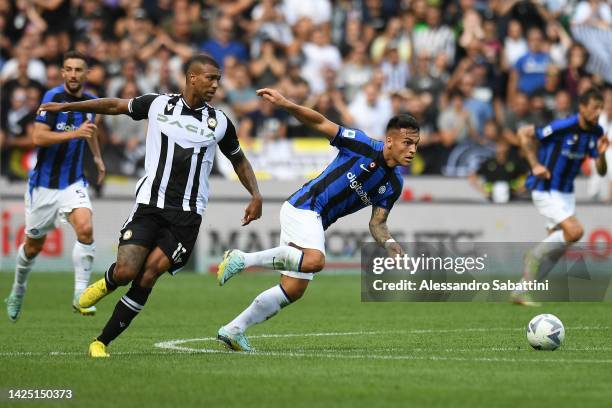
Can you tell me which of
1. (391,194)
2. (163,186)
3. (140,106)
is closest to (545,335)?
(391,194)

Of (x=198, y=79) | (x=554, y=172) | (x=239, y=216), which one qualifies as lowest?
(x=239, y=216)

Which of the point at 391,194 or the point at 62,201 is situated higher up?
the point at 391,194

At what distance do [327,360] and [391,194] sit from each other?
188 centimetres

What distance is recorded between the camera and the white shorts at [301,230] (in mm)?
10961

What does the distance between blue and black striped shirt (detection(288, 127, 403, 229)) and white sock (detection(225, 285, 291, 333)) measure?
2.81 ft

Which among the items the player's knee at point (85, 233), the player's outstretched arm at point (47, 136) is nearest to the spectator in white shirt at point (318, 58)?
the player's knee at point (85, 233)

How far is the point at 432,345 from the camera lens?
37.8 feet

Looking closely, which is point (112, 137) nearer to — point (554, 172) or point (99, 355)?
point (554, 172)

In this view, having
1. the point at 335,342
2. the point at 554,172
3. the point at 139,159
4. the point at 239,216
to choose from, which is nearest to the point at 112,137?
the point at 139,159

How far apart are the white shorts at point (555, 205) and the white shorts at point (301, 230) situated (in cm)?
688

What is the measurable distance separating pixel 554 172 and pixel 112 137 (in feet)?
30.2

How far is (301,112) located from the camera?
34.7ft

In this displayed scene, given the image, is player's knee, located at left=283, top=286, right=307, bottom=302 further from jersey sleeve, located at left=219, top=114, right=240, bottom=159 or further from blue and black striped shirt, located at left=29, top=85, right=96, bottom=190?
blue and black striped shirt, located at left=29, top=85, right=96, bottom=190

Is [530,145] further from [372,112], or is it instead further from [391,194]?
[372,112]
